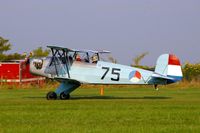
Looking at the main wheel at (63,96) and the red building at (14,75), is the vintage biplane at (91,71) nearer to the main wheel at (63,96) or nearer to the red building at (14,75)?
the main wheel at (63,96)

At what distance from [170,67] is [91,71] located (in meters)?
4.28

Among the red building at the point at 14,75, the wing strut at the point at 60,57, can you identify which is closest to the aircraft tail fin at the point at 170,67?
the wing strut at the point at 60,57

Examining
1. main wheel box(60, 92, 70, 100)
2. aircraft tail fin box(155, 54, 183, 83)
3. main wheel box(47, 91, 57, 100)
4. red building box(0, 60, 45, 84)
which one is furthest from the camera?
red building box(0, 60, 45, 84)

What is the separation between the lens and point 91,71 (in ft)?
95.2

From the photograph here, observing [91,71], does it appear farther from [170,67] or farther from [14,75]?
[14,75]

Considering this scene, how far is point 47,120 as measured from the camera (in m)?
15.1

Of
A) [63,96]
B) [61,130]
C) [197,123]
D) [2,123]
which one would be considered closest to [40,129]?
[61,130]

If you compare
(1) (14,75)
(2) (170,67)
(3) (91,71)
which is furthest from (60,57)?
(1) (14,75)

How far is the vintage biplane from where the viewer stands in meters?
28.1

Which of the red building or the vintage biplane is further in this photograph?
the red building

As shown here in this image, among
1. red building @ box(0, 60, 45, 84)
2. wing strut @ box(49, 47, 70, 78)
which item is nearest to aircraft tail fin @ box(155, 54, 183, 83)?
wing strut @ box(49, 47, 70, 78)

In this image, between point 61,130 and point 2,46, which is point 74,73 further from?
point 2,46

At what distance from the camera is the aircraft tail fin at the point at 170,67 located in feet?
92.3

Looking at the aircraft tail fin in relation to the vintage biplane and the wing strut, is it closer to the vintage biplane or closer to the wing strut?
the vintage biplane
